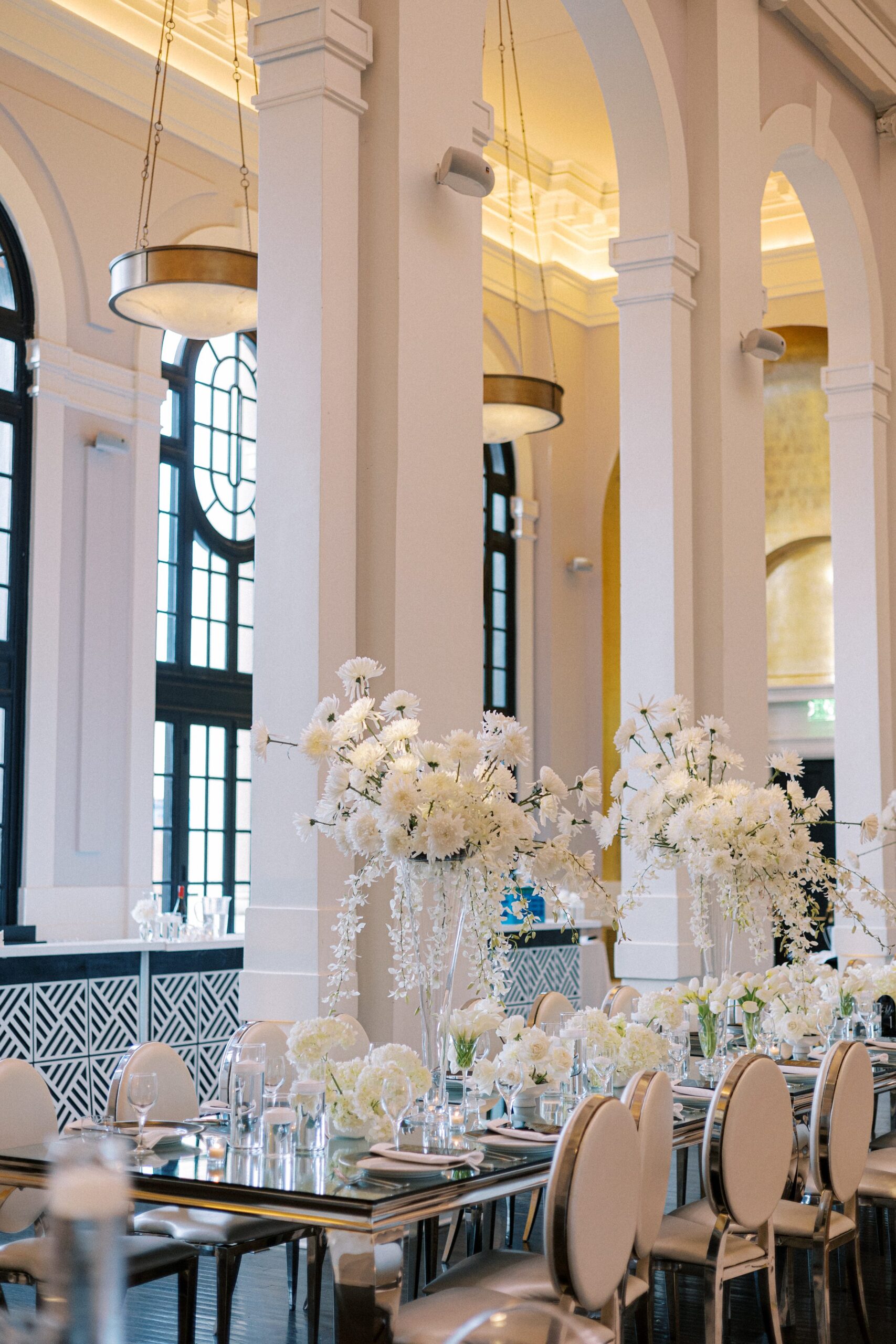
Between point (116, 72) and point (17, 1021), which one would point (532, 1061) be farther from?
point (116, 72)

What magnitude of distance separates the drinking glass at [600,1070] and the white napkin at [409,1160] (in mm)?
783

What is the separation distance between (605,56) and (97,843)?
19.0 feet

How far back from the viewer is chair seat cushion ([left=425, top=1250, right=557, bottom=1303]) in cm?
329

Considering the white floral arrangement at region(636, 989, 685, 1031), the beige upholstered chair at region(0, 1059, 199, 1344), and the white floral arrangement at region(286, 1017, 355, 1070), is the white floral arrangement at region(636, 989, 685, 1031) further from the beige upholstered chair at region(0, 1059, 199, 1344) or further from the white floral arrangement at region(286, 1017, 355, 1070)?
the beige upholstered chair at region(0, 1059, 199, 1344)

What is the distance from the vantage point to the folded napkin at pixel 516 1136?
3.51 meters

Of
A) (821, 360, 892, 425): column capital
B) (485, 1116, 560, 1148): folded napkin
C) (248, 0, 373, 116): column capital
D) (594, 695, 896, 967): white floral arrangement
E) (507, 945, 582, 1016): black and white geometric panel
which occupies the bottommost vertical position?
(507, 945, 582, 1016): black and white geometric panel

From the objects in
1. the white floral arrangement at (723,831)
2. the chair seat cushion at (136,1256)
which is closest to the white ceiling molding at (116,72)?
the white floral arrangement at (723,831)

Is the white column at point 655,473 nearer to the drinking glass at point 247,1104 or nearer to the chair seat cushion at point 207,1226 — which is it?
the chair seat cushion at point 207,1226

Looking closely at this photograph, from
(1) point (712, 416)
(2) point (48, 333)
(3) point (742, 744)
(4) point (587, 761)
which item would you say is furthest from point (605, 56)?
(4) point (587, 761)

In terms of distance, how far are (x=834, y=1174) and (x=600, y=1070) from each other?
27.4 inches

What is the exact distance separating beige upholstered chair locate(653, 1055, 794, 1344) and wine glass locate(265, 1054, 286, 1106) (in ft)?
3.38

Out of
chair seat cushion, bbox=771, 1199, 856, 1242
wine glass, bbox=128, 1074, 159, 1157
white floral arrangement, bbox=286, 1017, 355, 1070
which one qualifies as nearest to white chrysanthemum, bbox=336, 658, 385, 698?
white floral arrangement, bbox=286, 1017, 355, 1070

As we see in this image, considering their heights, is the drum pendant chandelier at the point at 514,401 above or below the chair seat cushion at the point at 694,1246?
above

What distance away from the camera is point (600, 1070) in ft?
13.2
